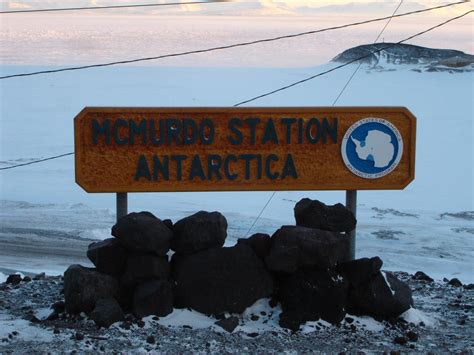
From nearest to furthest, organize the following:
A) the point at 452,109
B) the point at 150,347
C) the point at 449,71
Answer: the point at 150,347 < the point at 452,109 < the point at 449,71

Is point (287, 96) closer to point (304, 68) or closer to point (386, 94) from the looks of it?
point (386, 94)

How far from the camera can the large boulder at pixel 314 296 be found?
23.7 feet

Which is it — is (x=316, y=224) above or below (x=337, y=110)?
below

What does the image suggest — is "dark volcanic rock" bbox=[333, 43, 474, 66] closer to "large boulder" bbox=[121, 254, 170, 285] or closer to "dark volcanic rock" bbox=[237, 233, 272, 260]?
"dark volcanic rock" bbox=[237, 233, 272, 260]

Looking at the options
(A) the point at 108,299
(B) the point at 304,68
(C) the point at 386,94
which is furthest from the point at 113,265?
(B) the point at 304,68

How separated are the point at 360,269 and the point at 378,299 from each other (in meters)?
0.30

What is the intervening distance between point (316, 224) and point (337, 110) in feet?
3.52

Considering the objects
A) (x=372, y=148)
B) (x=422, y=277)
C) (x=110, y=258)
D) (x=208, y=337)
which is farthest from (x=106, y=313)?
(x=422, y=277)

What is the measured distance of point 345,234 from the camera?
25.6ft

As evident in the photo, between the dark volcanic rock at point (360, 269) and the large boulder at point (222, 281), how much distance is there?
0.68m

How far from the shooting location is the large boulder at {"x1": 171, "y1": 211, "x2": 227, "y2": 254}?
735 cm

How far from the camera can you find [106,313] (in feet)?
22.8

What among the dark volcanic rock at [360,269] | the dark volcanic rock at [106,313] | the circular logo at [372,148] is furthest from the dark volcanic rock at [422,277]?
the dark volcanic rock at [106,313]

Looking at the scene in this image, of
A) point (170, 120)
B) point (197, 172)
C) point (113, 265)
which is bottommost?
point (113, 265)
